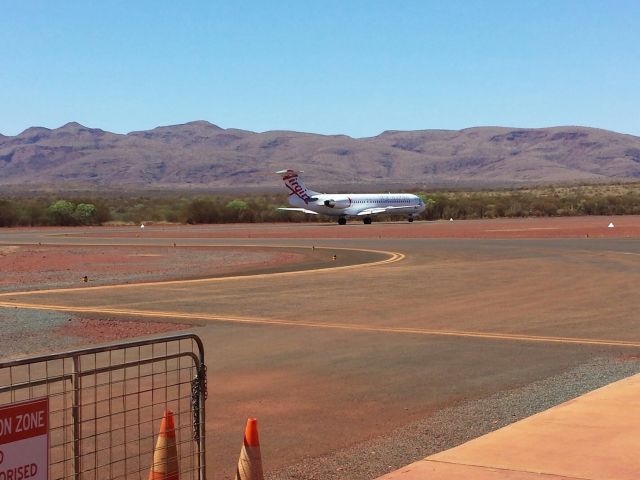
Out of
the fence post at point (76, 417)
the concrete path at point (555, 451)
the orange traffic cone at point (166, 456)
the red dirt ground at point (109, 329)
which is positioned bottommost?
the red dirt ground at point (109, 329)

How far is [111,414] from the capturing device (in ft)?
28.7

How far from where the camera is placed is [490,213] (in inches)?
3772

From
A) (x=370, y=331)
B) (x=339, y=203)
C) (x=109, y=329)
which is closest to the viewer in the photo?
(x=370, y=331)

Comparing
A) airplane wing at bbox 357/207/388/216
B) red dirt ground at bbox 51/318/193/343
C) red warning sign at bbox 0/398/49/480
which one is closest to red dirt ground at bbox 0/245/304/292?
red dirt ground at bbox 51/318/193/343

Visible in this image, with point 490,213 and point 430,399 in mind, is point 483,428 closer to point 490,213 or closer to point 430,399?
point 430,399

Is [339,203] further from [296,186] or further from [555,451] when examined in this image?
[555,451]

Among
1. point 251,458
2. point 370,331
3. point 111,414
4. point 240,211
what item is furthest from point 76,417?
point 240,211

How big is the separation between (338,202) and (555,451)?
70.4 m

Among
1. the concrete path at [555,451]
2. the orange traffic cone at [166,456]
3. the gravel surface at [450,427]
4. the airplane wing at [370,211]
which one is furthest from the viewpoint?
the airplane wing at [370,211]

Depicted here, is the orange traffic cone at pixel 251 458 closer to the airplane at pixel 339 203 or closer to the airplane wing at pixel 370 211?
the airplane at pixel 339 203

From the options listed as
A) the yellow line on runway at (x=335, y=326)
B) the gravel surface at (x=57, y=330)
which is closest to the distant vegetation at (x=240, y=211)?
the yellow line on runway at (x=335, y=326)

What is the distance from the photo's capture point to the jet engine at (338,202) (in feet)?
258

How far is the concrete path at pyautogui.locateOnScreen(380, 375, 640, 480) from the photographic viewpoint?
789 centimetres

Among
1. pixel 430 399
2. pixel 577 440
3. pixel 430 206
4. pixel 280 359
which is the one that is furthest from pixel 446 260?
pixel 430 206
